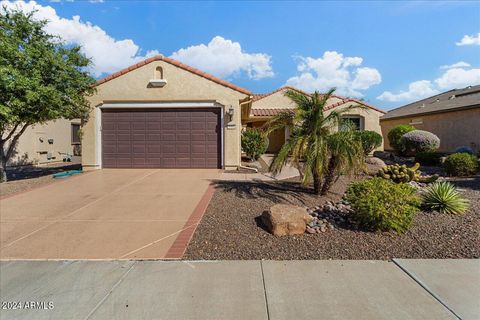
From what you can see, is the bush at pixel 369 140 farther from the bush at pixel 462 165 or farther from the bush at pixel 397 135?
the bush at pixel 462 165

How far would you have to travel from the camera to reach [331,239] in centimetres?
486

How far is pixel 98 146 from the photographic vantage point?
12.7 m

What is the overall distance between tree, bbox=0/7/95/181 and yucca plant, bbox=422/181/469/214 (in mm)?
11132

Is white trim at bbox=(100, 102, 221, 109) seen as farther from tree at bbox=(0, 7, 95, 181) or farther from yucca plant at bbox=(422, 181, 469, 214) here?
yucca plant at bbox=(422, 181, 469, 214)

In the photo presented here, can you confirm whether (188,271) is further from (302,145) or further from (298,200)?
(302,145)

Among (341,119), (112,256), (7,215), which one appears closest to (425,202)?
(341,119)

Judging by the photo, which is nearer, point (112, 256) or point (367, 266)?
point (367, 266)

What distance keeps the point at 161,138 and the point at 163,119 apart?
0.81 meters

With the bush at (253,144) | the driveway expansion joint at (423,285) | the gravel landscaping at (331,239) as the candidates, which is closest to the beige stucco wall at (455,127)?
the bush at (253,144)

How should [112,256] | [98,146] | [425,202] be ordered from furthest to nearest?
[98,146], [425,202], [112,256]

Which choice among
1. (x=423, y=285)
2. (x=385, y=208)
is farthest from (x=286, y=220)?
(x=423, y=285)

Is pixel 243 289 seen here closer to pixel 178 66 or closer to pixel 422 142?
pixel 178 66

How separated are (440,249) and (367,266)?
137 centimetres

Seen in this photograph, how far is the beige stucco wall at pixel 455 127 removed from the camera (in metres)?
16.5
